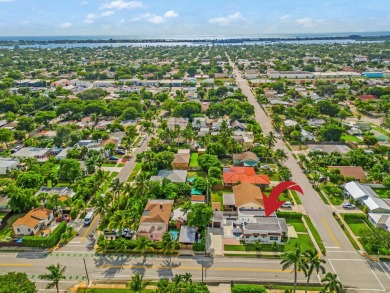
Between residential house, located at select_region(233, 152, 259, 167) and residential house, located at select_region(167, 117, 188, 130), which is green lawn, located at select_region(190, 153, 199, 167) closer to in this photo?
residential house, located at select_region(233, 152, 259, 167)

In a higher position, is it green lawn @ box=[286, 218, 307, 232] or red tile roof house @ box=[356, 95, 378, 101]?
red tile roof house @ box=[356, 95, 378, 101]

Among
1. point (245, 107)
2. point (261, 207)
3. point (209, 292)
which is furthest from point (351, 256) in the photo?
point (245, 107)

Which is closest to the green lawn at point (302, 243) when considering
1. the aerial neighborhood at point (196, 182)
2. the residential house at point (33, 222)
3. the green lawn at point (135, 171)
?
the aerial neighborhood at point (196, 182)

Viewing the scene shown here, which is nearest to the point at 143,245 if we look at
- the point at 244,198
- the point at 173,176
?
the point at 244,198

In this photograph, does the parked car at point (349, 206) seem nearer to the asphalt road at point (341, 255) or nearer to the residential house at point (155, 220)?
the asphalt road at point (341, 255)

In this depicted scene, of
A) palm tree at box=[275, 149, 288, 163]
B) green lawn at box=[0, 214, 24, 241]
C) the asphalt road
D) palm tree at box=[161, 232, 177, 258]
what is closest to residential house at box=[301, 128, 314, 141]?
palm tree at box=[275, 149, 288, 163]
